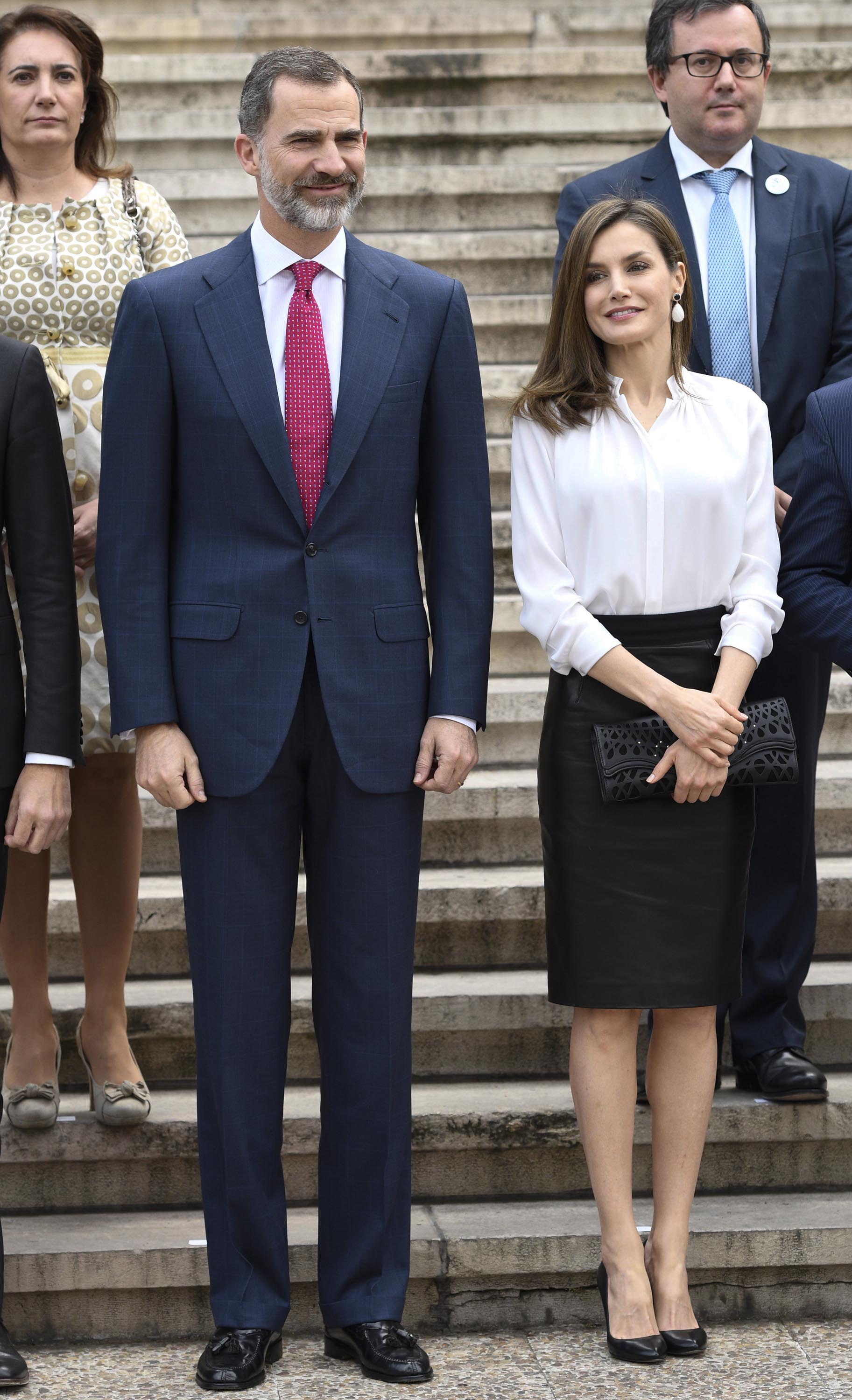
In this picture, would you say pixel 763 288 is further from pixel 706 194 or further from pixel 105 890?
pixel 105 890

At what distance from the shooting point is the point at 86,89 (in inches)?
131

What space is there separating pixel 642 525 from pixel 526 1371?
1.45 m

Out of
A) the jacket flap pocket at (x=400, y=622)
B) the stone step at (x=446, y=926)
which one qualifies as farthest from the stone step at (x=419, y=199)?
the jacket flap pocket at (x=400, y=622)

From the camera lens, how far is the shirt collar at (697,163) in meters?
3.36

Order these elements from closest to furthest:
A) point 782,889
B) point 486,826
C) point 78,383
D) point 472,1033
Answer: point 78,383
point 782,889
point 472,1033
point 486,826

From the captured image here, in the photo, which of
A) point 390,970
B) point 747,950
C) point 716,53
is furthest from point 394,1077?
point 716,53

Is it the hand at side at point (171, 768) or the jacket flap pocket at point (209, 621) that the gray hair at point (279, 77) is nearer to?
the jacket flap pocket at point (209, 621)

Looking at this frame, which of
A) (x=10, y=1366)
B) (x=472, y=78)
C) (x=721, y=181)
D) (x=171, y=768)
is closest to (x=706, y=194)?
(x=721, y=181)

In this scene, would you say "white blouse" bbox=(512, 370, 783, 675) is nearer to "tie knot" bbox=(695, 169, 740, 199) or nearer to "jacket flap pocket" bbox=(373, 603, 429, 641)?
"jacket flap pocket" bbox=(373, 603, 429, 641)

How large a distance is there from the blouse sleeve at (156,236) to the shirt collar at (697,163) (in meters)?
1.01

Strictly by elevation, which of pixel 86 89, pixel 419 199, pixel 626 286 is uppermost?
pixel 419 199

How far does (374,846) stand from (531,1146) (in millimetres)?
854

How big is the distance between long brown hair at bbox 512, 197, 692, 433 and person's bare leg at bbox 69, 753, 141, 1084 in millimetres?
1069

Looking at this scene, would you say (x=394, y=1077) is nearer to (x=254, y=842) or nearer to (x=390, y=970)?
(x=390, y=970)
